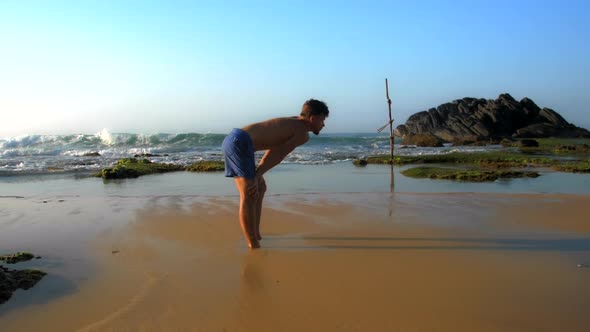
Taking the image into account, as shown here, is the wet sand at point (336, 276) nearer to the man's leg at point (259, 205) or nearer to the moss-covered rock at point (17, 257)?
the man's leg at point (259, 205)

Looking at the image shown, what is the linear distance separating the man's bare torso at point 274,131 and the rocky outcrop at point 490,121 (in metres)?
40.2

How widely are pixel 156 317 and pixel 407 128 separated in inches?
2140

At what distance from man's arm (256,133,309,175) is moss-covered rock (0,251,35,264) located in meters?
2.29

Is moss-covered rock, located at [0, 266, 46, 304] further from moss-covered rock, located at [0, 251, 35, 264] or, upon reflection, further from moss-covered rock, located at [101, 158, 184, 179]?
moss-covered rock, located at [101, 158, 184, 179]

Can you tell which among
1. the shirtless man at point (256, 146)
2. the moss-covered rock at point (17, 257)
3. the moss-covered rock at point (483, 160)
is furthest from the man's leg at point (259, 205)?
the moss-covered rock at point (483, 160)

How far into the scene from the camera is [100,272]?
146 inches

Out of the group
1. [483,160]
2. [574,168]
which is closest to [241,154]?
[574,168]

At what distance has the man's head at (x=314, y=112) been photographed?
452 centimetres

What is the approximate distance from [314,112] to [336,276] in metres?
1.76

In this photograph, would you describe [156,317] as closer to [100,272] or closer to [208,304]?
[208,304]

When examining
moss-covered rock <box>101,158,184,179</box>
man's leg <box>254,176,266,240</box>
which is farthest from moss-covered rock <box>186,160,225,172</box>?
man's leg <box>254,176,266,240</box>

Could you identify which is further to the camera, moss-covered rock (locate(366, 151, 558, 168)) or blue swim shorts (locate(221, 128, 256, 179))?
moss-covered rock (locate(366, 151, 558, 168))

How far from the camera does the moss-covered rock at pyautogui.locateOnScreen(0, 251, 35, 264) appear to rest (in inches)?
157

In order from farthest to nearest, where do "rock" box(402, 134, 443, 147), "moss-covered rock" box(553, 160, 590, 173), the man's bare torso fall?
"rock" box(402, 134, 443, 147) < "moss-covered rock" box(553, 160, 590, 173) < the man's bare torso
